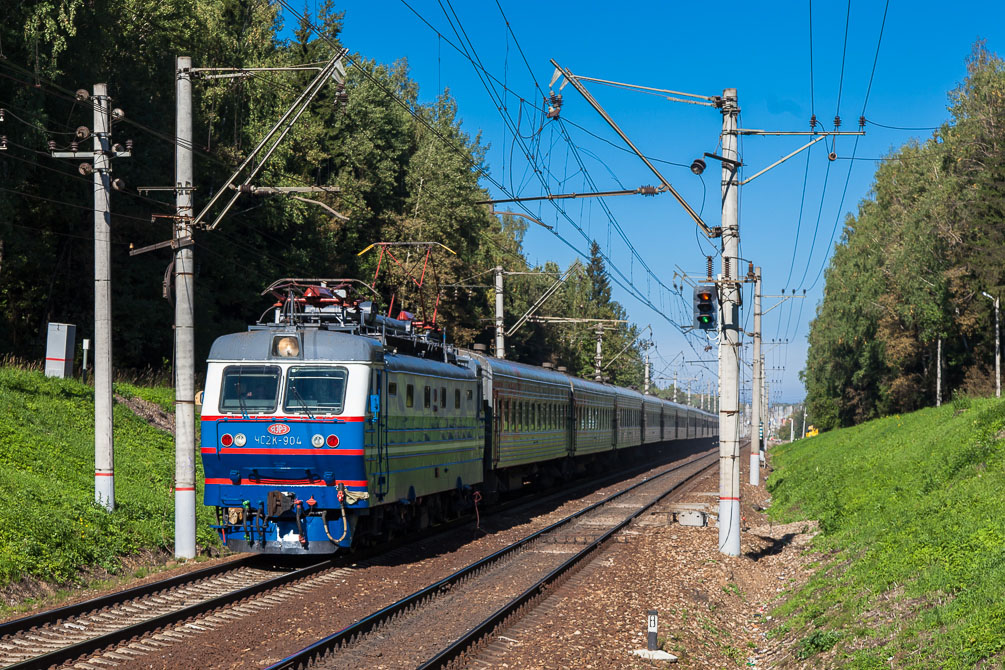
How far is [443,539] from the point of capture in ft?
66.2

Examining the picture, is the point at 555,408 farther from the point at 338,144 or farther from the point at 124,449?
the point at 338,144

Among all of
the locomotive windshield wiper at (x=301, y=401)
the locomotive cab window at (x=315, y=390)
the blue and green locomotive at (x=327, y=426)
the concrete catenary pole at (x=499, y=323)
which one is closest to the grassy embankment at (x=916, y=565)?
the blue and green locomotive at (x=327, y=426)

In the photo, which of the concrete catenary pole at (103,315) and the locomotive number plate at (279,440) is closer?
the locomotive number plate at (279,440)

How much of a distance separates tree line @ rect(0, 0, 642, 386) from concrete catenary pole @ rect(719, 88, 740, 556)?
712cm

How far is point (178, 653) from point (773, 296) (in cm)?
3852

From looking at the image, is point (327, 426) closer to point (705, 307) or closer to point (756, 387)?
point (705, 307)

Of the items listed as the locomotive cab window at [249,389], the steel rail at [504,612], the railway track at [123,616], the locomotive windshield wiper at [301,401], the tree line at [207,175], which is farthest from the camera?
the tree line at [207,175]

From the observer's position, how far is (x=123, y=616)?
12047 millimetres

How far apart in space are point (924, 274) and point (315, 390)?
48.0m

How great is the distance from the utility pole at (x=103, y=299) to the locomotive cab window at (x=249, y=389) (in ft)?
7.93

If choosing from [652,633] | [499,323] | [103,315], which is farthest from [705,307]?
[499,323]

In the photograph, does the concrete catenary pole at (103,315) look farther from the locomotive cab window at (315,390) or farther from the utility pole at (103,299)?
the locomotive cab window at (315,390)

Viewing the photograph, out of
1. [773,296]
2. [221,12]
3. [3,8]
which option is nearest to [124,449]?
[3,8]

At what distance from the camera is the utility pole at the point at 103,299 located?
17016 mm
